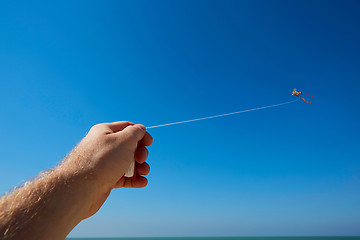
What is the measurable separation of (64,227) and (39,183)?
266 mm

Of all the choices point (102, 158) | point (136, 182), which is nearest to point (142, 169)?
point (136, 182)

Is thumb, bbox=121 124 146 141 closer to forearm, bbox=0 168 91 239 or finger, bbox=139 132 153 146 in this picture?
finger, bbox=139 132 153 146

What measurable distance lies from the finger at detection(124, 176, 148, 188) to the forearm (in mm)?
1193

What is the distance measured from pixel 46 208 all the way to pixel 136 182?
151cm

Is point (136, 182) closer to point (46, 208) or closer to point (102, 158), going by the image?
point (102, 158)

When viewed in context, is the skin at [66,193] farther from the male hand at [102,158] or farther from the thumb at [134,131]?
the thumb at [134,131]

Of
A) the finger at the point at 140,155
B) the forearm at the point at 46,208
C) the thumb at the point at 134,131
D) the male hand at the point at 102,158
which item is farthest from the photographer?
the finger at the point at 140,155

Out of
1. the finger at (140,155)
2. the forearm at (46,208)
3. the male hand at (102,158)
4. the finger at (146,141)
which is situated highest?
the finger at (146,141)

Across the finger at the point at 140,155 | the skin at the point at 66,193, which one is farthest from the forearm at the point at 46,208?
the finger at the point at 140,155

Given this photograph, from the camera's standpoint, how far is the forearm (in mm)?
971

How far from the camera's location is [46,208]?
1.08 m

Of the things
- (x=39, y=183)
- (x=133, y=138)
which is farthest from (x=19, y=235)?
(x=133, y=138)

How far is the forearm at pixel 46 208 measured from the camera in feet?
3.19

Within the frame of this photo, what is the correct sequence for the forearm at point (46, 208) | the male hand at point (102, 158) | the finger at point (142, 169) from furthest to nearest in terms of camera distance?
the finger at point (142, 169) → the male hand at point (102, 158) → the forearm at point (46, 208)
